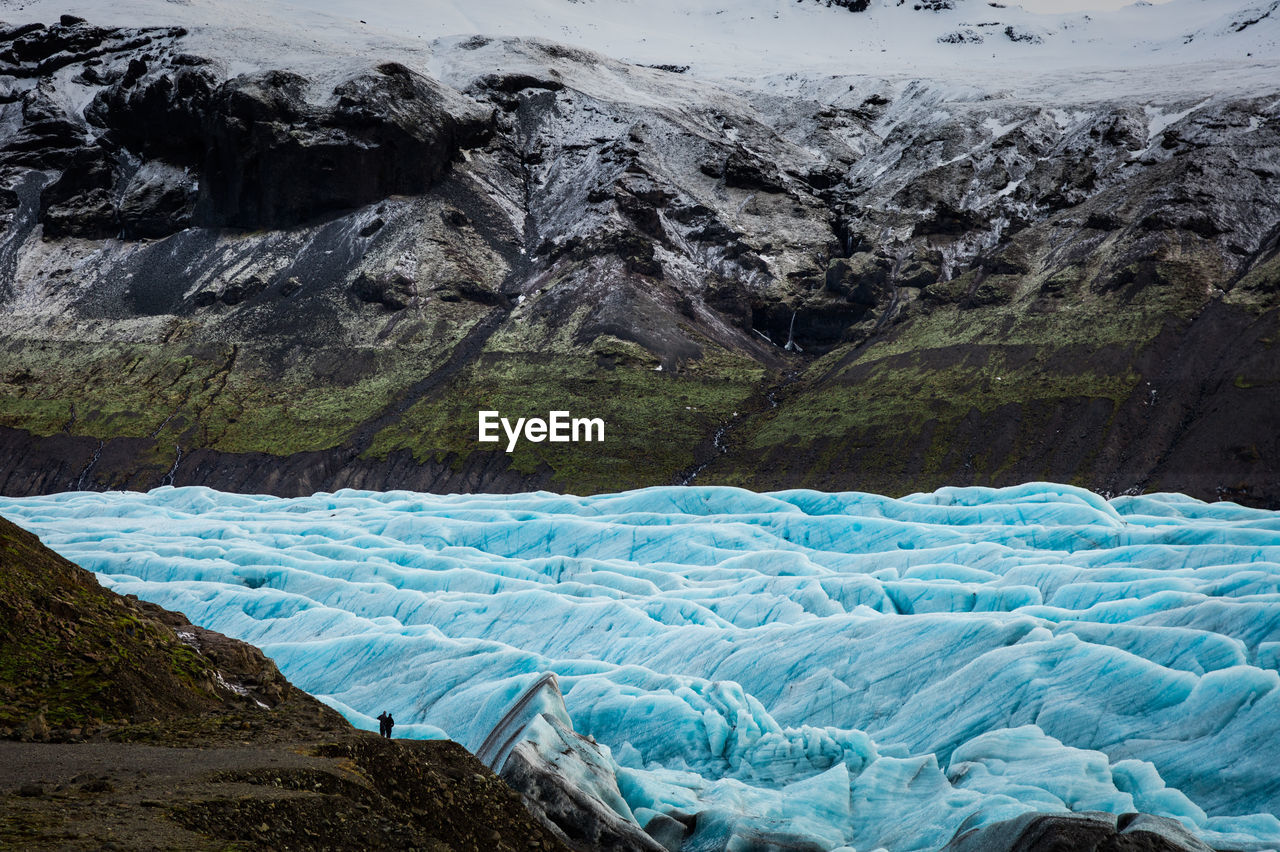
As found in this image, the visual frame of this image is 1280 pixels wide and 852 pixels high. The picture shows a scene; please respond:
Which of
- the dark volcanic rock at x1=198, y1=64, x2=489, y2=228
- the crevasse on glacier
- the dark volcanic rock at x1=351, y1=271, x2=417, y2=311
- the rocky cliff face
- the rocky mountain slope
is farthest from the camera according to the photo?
the dark volcanic rock at x1=198, y1=64, x2=489, y2=228

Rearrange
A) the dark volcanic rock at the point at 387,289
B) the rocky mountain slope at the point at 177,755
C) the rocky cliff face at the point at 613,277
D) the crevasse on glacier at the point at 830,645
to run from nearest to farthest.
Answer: the rocky mountain slope at the point at 177,755, the crevasse on glacier at the point at 830,645, the rocky cliff face at the point at 613,277, the dark volcanic rock at the point at 387,289

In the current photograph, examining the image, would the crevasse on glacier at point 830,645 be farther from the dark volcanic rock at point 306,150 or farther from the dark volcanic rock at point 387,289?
the dark volcanic rock at point 306,150

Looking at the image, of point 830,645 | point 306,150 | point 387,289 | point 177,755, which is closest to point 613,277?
point 387,289

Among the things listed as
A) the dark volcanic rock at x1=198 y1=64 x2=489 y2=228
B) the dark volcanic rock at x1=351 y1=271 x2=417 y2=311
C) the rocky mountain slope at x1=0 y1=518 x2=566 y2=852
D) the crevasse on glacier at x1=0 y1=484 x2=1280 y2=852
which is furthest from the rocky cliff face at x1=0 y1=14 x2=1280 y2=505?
the rocky mountain slope at x1=0 y1=518 x2=566 y2=852

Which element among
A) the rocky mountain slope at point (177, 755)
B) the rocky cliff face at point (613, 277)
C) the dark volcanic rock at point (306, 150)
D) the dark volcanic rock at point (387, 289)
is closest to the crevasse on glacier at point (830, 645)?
the rocky mountain slope at point (177, 755)

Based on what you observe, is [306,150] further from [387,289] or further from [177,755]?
[177,755]

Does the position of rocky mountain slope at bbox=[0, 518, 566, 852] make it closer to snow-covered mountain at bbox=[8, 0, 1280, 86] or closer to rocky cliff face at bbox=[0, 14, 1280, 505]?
rocky cliff face at bbox=[0, 14, 1280, 505]
